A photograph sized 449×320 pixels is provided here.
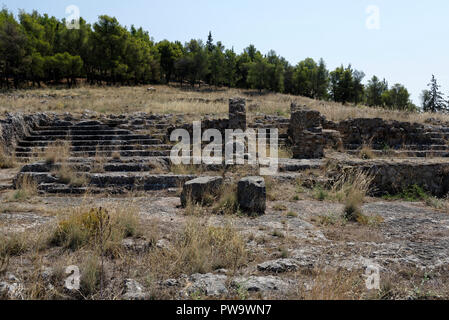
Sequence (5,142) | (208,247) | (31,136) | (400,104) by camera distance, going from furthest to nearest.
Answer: (400,104), (31,136), (5,142), (208,247)

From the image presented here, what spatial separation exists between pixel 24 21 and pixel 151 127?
138 feet

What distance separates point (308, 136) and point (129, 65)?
3987 cm

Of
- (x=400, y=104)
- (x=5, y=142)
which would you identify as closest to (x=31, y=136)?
(x=5, y=142)

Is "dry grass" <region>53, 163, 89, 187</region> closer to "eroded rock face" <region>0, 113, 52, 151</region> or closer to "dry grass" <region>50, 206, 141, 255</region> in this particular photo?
"dry grass" <region>50, 206, 141, 255</region>

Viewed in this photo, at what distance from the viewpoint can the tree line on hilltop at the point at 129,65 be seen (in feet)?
119

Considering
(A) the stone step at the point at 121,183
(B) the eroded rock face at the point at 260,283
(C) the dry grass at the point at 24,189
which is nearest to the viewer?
(B) the eroded rock face at the point at 260,283

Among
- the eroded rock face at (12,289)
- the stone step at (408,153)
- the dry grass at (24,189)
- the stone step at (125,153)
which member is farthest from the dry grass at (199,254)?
the stone step at (408,153)

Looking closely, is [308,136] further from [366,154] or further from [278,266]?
[278,266]

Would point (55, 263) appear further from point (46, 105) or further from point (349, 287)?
point (46, 105)

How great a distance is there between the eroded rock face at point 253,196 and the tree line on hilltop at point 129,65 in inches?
1255

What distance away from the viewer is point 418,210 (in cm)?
636

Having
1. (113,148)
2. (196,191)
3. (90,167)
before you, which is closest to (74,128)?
(113,148)

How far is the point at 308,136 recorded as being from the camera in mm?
10508

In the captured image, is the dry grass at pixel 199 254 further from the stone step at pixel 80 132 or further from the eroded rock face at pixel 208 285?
the stone step at pixel 80 132
